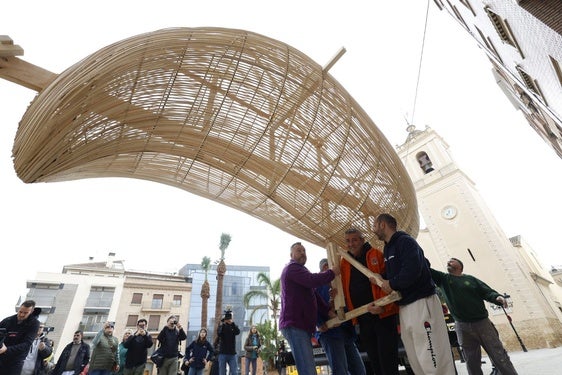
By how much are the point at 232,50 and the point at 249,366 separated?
8613 millimetres

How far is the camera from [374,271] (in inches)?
121

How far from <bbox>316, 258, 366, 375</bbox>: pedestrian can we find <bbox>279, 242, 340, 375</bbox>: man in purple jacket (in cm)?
30

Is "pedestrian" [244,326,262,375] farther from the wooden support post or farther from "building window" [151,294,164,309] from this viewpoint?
"building window" [151,294,164,309]

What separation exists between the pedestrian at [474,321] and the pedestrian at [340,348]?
150 cm

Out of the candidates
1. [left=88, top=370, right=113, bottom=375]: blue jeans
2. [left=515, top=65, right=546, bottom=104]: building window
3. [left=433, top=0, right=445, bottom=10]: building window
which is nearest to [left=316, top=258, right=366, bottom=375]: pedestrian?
[left=88, top=370, right=113, bottom=375]: blue jeans

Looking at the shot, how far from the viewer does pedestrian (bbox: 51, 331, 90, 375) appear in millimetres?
6574

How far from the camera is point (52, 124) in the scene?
1.95 m

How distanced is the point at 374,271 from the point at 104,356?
20.8 feet

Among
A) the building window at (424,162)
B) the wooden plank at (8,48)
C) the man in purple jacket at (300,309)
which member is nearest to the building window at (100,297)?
the building window at (424,162)

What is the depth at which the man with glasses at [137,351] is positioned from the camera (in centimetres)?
643

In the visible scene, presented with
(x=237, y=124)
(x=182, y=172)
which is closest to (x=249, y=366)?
(x=182, y=172)

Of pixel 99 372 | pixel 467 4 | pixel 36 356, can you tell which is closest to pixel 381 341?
pixel 99 372

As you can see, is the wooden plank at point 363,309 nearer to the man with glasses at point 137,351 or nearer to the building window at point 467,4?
the man with glasses at point 137,351

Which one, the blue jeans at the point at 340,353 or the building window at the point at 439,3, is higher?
the building window at the point at 439,3
